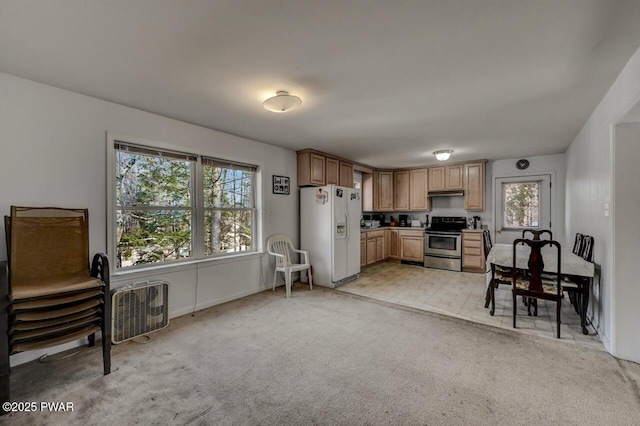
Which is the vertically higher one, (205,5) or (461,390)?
(205,5)

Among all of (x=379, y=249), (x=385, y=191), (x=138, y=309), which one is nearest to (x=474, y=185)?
(x=385, y=191)

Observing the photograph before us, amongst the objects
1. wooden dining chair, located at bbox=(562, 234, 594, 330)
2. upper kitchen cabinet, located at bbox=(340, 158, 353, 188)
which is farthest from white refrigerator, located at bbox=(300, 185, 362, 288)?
wooden dining chair, located at bbox=(562, 234, 594, 330)

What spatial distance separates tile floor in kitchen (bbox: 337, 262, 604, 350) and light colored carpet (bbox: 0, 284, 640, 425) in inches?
12.5

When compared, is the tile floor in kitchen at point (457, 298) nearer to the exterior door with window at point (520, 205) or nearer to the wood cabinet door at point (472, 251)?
the wood cabinet door at point (472, 251)

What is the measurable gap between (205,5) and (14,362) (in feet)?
10.0

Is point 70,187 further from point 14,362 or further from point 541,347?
point 541,347

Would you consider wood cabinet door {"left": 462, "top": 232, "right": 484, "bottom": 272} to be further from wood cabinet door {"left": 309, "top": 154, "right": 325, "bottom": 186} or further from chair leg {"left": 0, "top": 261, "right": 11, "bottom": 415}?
chair leg {"left": 0, "top": 261, "right": 11, "bottom": 415}

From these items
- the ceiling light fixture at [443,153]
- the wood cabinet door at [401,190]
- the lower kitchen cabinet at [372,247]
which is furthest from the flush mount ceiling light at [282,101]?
the wood cabinet door at [401,190]

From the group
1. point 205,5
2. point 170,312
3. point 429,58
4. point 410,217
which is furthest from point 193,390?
point 410,217

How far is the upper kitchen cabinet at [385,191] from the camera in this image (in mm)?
6902

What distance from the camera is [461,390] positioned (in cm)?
194

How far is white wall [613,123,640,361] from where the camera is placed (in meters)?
2.28

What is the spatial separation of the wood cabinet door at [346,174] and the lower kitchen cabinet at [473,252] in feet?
8.33

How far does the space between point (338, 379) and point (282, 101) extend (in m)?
2.29
